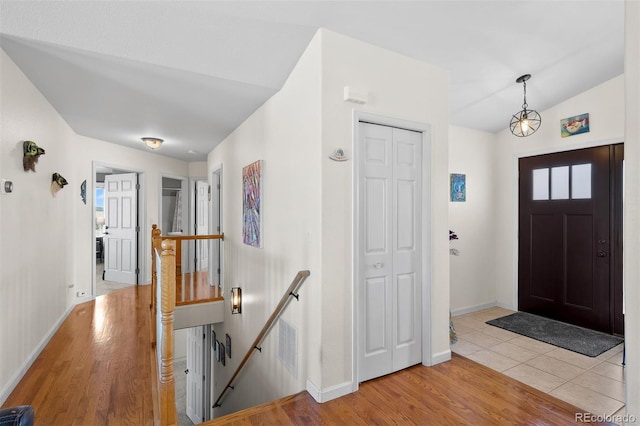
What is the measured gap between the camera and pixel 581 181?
3955 mm

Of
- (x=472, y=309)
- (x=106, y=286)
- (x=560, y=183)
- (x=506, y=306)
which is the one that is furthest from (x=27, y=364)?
(x=560, y=183)

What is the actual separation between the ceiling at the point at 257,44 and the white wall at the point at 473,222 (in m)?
0.89

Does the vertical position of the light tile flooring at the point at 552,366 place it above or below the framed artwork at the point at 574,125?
below

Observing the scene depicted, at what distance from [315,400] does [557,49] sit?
3.71 metres

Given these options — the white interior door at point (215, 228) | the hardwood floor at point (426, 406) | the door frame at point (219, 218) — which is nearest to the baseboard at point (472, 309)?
the hardwood floor at point (426, 406)

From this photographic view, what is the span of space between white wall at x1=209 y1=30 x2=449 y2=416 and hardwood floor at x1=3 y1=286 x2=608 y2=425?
8.4 inches

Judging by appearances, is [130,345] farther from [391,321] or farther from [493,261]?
[493,261]

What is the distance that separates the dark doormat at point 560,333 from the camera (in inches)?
133

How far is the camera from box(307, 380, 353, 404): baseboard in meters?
2.32

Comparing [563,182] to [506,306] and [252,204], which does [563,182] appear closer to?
[506,306]

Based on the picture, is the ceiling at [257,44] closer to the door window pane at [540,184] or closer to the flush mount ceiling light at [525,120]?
the flush mount ceiling light at [525,120]

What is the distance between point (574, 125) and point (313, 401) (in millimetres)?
4384

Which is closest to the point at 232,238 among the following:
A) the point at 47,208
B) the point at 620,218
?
the point at 47,208

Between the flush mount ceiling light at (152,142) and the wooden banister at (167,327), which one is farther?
the flush mount ceiling light at (152,142)
